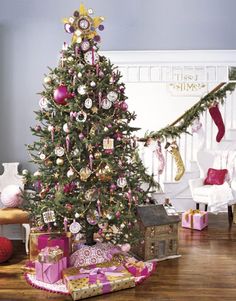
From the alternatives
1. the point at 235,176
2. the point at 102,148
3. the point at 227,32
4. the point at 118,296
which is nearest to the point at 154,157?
the point at 235,176

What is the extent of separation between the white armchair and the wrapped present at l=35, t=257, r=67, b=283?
7.63 feet

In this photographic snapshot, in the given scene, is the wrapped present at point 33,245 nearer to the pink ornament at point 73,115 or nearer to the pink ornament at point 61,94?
the pink ornament at point 73,115

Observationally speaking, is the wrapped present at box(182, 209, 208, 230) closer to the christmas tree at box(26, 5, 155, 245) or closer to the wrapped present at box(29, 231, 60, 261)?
the christmas tree at box(26, 5, 155, 245)

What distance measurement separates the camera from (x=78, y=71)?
364 cm

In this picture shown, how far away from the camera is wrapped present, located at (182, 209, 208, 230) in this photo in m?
5.05

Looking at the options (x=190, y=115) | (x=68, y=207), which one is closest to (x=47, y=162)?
(x=68, y=207)

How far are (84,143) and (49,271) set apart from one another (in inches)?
41.9

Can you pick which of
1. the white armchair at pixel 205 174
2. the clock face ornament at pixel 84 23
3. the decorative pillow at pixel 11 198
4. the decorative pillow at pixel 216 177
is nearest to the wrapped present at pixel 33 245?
the decorative pillow at pixel 11 198

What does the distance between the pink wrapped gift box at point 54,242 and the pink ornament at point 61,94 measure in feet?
3.80

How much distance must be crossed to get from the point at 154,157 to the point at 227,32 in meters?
2.06

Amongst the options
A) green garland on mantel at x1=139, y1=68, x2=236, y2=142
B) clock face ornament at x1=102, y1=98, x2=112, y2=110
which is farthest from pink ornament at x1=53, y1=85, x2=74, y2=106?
green garland on mantel at x1=139, y1=68, x2=236, y2=142

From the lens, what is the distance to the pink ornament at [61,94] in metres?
3.60

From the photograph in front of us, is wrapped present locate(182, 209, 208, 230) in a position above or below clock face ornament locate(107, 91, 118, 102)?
below

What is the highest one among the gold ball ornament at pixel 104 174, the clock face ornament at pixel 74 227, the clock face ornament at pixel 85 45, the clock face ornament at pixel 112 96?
the clock face ornament at pixel 85 45
